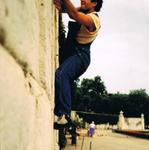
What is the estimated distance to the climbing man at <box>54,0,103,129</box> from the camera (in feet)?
8.67

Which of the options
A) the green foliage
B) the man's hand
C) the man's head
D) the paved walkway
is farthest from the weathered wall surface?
the green foliage

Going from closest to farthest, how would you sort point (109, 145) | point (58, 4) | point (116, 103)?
point (58, 4) → point (109, 145) → point (116, 103)

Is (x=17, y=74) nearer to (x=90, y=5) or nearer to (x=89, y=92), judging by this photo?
(x=90, y=5)

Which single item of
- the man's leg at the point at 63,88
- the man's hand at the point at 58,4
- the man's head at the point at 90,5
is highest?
the man's head at the point at 90,5

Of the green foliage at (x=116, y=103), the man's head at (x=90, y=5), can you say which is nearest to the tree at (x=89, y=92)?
the green foliage at (x=116, y=103)

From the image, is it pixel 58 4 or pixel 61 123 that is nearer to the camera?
pixel 58 4

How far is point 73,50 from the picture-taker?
9.46ft

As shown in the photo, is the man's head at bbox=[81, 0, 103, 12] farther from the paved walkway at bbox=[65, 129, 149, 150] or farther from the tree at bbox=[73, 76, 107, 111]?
the tree at bbox=[73, 76, 107, 111]

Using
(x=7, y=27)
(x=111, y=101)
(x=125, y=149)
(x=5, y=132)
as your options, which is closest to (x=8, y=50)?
(x=7, y=27)

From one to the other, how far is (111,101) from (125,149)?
190 ft

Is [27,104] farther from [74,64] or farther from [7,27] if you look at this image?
[74,64]

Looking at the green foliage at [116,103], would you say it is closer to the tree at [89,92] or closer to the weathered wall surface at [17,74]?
the tree at [89,92]

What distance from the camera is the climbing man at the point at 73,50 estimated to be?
2643 millimetres

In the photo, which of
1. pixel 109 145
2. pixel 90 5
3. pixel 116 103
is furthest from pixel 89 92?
pixel 90 5
